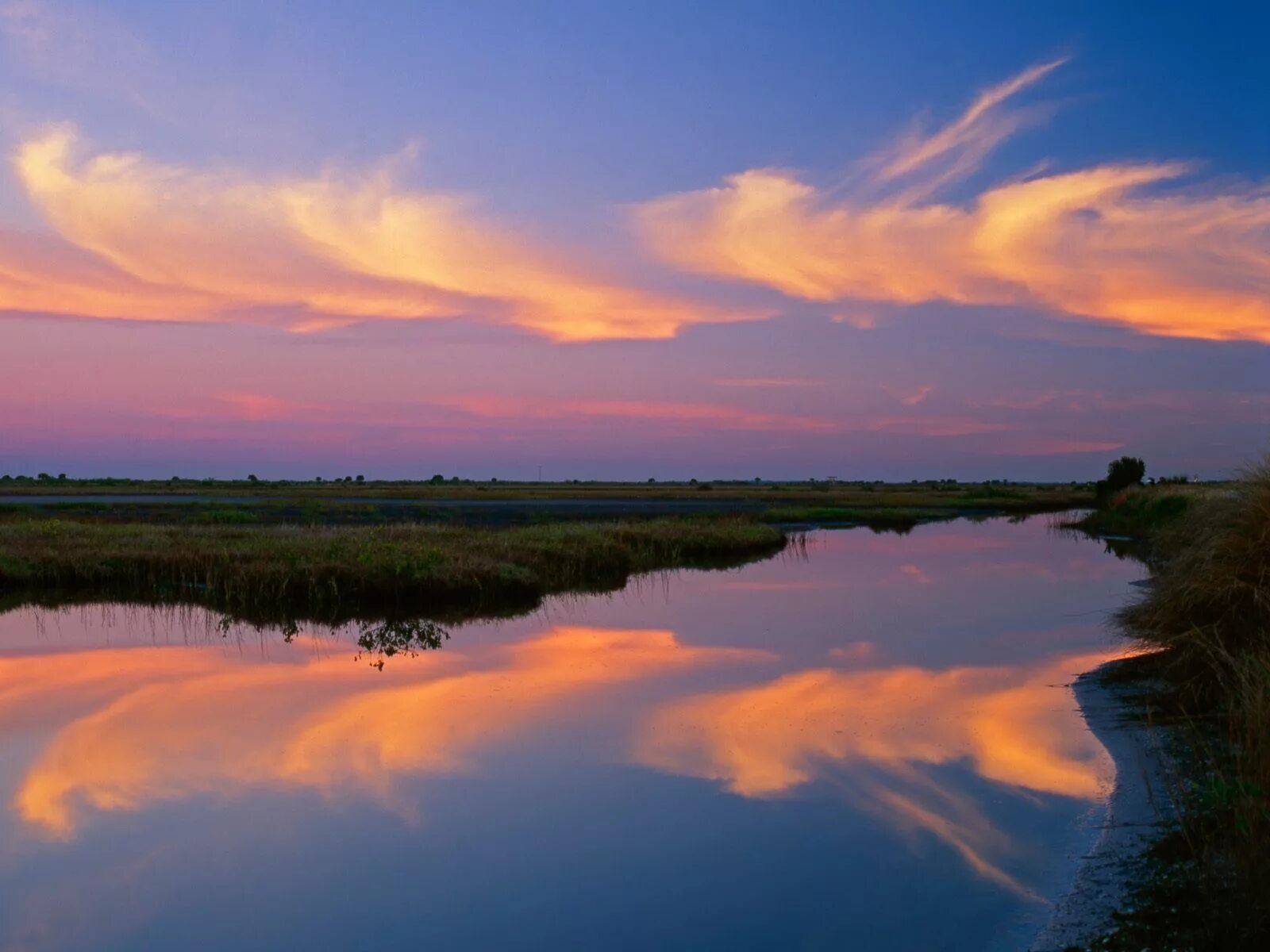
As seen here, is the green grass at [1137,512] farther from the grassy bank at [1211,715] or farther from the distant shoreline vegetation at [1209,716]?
the grassy bank at [1211,715]

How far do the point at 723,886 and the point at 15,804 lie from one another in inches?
317

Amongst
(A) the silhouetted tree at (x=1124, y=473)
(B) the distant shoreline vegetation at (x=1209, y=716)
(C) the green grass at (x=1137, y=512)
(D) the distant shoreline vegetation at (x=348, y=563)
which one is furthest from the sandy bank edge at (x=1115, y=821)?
(A) the silhouetted tree at (x=1124, y=473)

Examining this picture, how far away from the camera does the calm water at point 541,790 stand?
846 cm

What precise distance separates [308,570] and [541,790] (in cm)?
1641

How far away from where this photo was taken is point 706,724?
→ 49.4 ft

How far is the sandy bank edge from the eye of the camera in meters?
7.73

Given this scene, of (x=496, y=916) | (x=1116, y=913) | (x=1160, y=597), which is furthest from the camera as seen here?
(x=1160, y=597)

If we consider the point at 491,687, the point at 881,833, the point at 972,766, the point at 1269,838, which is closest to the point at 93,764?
the point at 491,687

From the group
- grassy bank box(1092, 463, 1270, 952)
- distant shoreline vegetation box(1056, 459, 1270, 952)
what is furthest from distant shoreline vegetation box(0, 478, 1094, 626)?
grassy bank box(1092, 463, 1270, 952)

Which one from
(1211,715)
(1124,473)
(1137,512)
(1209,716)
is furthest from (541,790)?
(1124,473)

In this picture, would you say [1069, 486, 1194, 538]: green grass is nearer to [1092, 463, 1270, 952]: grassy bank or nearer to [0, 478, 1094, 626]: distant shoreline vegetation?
[0, 478, 1094, 626]: distant shoreline vegetation

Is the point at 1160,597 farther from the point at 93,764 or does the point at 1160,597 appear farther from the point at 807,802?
the point at 93,764

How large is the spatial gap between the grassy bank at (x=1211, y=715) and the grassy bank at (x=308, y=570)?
15975mm

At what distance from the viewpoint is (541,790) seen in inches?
471
